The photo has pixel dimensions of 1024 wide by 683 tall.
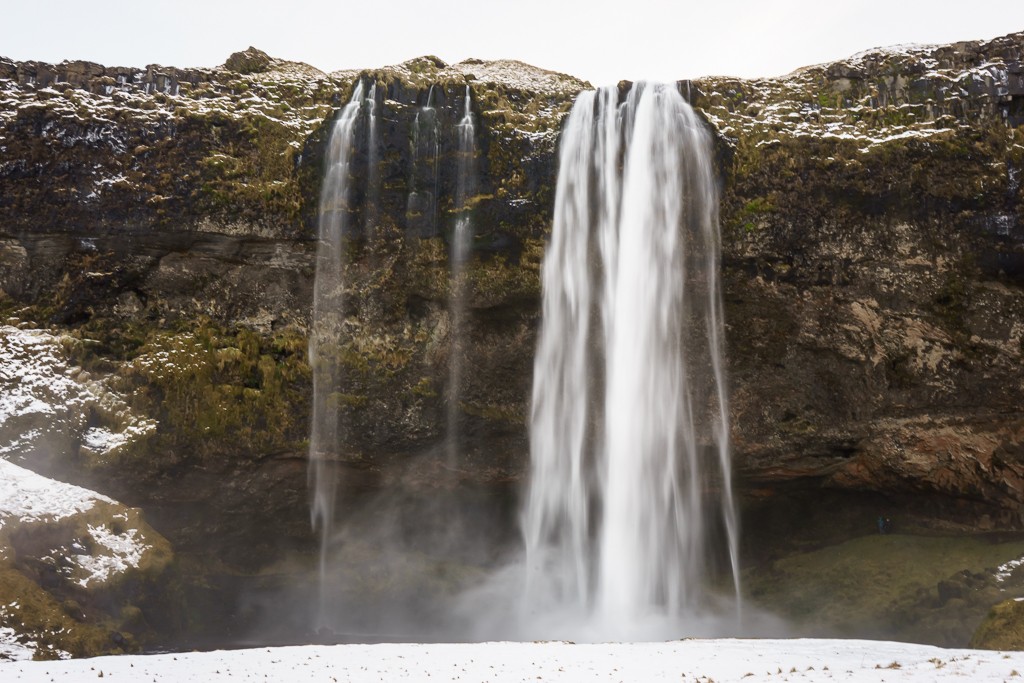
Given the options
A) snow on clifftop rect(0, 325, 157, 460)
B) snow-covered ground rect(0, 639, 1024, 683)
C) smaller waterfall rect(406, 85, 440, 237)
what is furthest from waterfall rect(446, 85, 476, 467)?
snow-covered ground rect(0, 639, 1024, 683)

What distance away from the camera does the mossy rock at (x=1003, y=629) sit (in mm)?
10867

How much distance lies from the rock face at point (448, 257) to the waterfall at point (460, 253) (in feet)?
0.49

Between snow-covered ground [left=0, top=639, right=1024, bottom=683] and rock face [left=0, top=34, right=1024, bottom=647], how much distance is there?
5896 mm

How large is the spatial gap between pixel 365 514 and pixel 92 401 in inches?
215

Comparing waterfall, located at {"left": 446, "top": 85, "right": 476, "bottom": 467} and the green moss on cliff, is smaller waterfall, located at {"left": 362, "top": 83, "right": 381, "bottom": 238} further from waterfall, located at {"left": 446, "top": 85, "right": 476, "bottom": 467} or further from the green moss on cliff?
the green moss on cliff

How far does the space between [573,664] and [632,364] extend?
6834 millimetres

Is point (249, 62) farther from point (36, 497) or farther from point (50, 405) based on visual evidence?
point (36, 497)

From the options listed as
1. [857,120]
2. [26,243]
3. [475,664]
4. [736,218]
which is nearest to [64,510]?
[26,243]

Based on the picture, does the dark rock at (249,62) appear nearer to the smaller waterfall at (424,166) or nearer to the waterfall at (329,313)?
the waterfall at (329,313)

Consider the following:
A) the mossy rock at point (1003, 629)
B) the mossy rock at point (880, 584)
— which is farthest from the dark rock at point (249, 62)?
the mossy rock at point (1003, 629)

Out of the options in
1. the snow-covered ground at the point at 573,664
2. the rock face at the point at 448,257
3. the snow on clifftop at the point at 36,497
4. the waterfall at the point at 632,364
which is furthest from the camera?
the waterfall at the point at 632,364

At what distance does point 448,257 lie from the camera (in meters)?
15.3

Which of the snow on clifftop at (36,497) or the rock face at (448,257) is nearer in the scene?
the rock face at (448,257)

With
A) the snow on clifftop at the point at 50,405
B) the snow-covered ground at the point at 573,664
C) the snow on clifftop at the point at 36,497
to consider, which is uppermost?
the snow on clifftop at the point at 50,405
